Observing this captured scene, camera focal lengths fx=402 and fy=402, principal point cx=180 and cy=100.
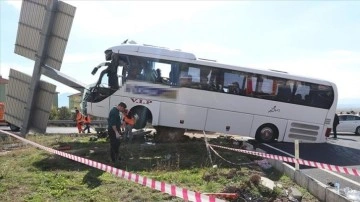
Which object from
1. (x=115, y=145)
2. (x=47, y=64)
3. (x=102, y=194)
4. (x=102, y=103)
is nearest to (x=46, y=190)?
(x=102, y=194)

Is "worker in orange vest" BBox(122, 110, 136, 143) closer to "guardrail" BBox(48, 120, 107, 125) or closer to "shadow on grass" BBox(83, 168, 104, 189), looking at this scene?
"shadow on grass" BBox(83, 168, 104, 189)

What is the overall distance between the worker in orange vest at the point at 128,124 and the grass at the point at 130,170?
4.23 ft

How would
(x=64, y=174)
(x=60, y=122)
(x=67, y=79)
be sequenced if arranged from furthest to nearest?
(x=60, y=122)
(x=67, y=79)
(x=64, y=174)

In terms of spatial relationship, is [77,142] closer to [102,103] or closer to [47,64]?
[102,103]

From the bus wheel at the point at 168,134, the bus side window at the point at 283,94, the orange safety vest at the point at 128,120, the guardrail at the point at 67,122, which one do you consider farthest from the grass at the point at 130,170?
the guardrail at the point at 67,122

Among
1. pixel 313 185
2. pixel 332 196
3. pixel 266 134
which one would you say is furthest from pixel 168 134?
pixel 332 196

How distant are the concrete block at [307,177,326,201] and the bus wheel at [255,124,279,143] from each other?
28.2ft

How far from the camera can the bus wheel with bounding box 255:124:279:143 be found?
16.7 meters

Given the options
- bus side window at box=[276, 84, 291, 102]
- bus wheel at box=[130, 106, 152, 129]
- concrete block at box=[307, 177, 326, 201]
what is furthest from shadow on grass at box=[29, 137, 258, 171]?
bus side window at box=[276, 84, 291, 102]

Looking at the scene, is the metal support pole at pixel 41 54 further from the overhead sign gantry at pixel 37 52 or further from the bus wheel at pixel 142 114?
the bus wheel at pixel 142 114

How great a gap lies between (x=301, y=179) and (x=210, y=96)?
7821 millimetres

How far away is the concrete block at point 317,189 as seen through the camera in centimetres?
740

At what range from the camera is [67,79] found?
16.8 metres

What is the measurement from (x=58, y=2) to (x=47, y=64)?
2420 millimetres
